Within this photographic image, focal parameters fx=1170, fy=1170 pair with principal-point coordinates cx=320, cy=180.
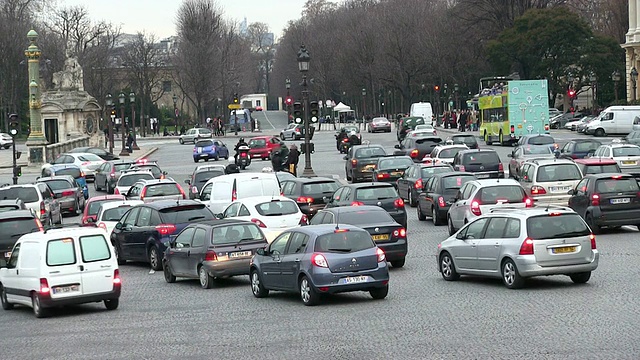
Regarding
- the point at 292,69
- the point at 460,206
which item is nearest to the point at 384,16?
the point at 292,69

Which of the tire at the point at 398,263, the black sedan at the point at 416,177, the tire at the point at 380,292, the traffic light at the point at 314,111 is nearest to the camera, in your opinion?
the tire at the point at 380,292

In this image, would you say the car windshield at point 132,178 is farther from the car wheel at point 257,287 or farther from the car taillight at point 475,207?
the car wheel at point 257,287

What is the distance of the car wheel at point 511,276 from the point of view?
19.6 meters

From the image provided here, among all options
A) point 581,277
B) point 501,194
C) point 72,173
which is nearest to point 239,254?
point 581,277

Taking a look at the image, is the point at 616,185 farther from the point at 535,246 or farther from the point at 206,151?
the point at 206,151

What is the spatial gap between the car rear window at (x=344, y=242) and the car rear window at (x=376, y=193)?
9554 millimetres

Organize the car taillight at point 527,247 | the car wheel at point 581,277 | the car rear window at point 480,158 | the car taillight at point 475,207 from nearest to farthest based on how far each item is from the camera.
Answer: the car taillight at point 527,247 → the car wheel at point 581,277 → the car taillight at point 475,207 → the car rear window at point 480,158

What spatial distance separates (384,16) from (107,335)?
442ft

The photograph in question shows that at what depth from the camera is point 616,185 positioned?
1085 inches

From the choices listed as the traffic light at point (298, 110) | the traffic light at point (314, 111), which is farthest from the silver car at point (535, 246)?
the traffic light at point (314, 111)

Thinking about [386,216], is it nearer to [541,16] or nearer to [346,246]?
[346,246]

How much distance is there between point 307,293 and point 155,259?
8.86 metres

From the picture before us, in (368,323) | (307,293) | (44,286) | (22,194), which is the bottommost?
(368,323)

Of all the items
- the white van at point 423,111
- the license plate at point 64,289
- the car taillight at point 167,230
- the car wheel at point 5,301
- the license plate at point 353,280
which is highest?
the white van at point 423,111
